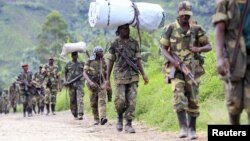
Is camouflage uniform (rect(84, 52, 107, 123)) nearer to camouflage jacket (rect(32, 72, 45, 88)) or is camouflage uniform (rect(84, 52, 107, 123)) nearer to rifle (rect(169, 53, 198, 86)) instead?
rifle (rect(169, 53, 198, 86))

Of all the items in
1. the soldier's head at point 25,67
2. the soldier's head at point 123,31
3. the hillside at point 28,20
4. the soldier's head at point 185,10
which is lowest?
the soldier's head at point 25,67

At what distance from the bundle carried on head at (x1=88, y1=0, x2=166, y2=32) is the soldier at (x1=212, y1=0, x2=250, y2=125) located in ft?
16.9

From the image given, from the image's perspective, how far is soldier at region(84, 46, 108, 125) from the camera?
584 inches

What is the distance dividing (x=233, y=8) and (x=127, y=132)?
588 centimetres

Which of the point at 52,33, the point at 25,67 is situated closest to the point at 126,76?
the point at 25,67

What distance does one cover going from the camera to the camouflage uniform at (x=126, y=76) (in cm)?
1170

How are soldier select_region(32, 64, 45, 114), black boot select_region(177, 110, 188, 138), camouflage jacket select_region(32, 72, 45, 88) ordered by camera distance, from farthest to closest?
1. soldier select_region(32, 64, 45, 114)
2. camouflage jacket select_region(32, 72, 45, 88)
3. black boot select_region(177, 110, 188, 138)

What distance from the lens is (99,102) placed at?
1470cm

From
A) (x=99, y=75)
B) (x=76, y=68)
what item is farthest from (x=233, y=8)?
(x=76, y=68)

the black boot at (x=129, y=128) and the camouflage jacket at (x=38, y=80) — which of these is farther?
the camouflage jacket at (x=38, y=80)

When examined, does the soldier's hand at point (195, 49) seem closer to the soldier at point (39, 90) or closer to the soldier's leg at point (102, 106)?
the soldier's leg at point (102, 106)

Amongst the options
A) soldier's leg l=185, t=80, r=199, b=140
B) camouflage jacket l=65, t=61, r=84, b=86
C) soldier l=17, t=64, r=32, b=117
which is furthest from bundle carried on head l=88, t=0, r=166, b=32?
soldier l=17, t=64, r=32, b=117

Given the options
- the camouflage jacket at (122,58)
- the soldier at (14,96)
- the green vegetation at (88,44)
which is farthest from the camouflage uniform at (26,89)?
the soldier at (14,96)

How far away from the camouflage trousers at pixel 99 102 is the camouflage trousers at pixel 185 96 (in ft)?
16.0
